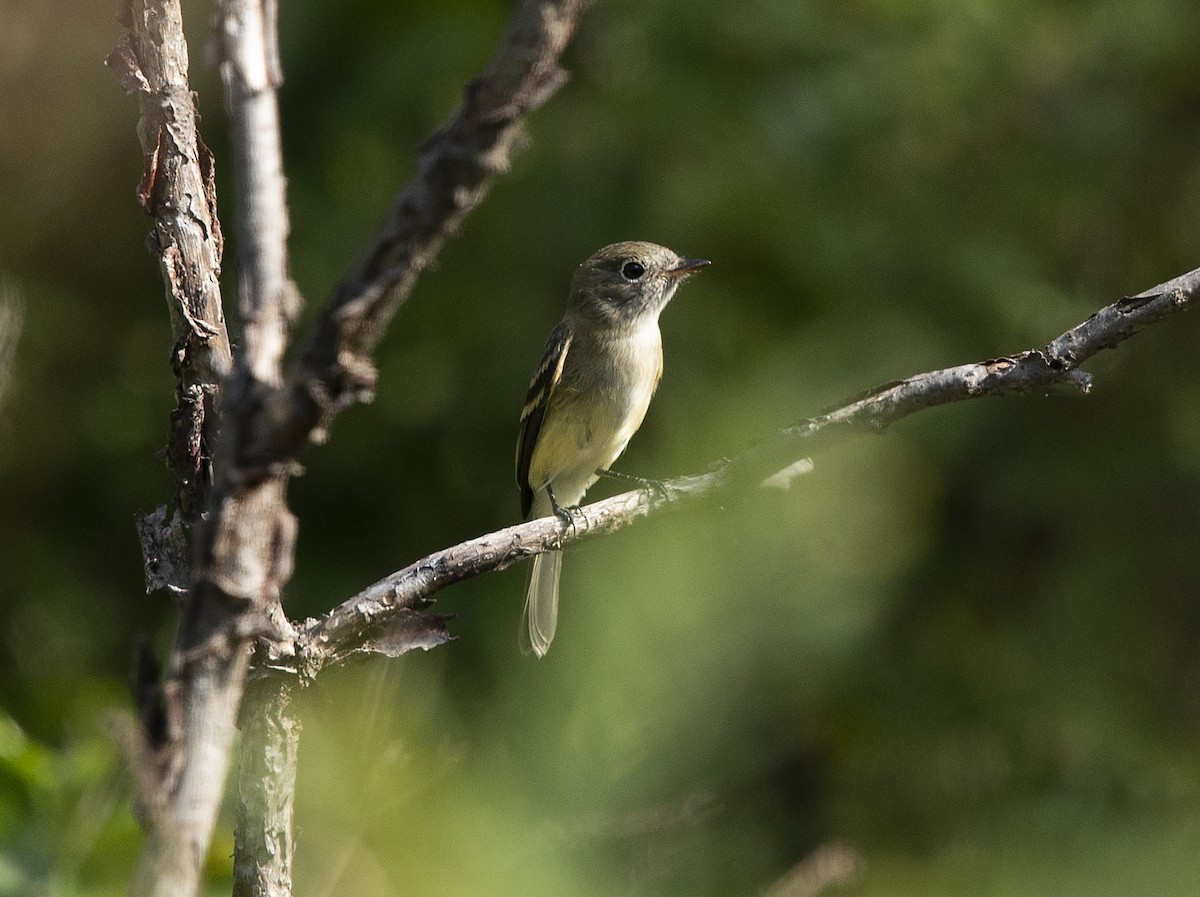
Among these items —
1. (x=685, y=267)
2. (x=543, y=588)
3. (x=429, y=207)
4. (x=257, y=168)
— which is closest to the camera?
(x=429, y=207)

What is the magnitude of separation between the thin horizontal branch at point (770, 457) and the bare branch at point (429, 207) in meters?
0.88

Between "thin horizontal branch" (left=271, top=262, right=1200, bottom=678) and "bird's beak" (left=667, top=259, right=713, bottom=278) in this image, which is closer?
"thin horizontal branch" (left=271, top=262, right=1200, bottom=678)

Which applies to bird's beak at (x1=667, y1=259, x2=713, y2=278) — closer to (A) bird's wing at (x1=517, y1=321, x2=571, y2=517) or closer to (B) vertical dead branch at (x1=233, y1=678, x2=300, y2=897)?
(A) bird's wing at (x1=517, y1=321, x2=571, y2=517)

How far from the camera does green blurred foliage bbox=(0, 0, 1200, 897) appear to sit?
5074 millimetres

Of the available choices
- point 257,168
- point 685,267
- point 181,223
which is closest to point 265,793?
point 181,223

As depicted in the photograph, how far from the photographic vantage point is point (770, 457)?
8.48 feet

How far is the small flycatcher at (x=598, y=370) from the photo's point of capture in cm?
500

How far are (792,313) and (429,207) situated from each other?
4358 mm

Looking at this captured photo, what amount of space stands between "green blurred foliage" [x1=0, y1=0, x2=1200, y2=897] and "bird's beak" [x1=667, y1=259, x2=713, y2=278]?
253mm

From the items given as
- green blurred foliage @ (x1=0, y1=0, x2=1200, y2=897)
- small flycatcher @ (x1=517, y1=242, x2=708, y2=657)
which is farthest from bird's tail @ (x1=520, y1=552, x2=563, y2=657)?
small flycatcher @ (x1=517, y1=242, x2=708, y2=657)

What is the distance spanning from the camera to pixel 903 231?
18.1ft

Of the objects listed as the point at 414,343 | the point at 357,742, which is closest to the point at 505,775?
the point at 357,742

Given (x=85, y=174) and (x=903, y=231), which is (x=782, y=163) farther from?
(x=85, y=174)

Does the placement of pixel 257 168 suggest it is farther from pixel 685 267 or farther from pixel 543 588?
pixel 685 267
